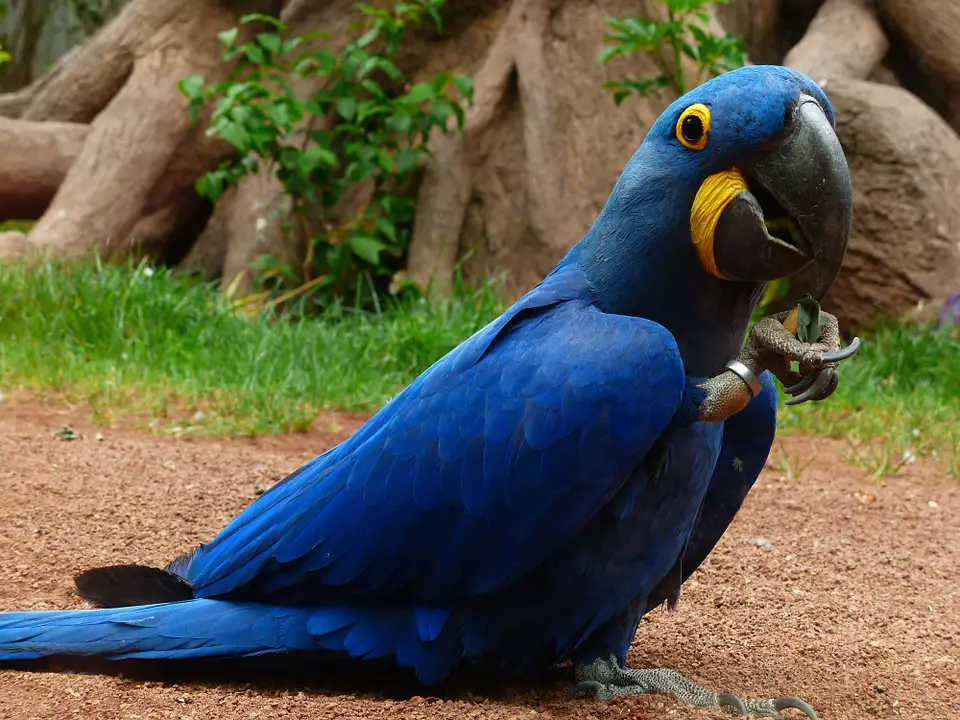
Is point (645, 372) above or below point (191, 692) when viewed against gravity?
above

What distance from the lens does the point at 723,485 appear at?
7.12 feet

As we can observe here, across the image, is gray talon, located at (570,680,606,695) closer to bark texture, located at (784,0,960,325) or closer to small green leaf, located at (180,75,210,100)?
bark texture, located at (784,0,960,325)

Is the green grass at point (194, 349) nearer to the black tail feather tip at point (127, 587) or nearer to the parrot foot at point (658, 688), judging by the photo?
the black tail feather tip at point (127, 587)

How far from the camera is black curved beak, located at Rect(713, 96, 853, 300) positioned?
1.74 metres

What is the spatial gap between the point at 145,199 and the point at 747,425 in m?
4.71

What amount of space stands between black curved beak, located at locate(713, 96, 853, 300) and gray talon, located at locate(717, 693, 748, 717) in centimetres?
74

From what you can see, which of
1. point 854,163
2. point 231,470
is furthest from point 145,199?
point 854,163

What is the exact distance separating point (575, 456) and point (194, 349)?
301 cm

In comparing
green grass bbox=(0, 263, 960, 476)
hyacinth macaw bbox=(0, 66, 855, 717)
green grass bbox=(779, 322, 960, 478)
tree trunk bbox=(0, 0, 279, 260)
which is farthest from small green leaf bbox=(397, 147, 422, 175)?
hyacinth macaw bbox=(0, 66, 855, 717)

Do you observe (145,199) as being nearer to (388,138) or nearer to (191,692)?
(388,138)

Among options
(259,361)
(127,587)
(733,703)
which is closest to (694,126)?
(733,703)

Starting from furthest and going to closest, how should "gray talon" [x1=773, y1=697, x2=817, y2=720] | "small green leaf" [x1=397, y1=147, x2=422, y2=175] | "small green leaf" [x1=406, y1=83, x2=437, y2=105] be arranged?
"small green leaf" [x1=397, y1=147, x2=422, y2=175] < "small green leaf" [x1=406, y1=83, x2=437, y2=105] < "gray talon" [x1=773, y1=697, x2=817, y2=720]

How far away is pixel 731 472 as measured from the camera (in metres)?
2.16

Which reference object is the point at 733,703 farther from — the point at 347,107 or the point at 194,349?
the point at 347,107
